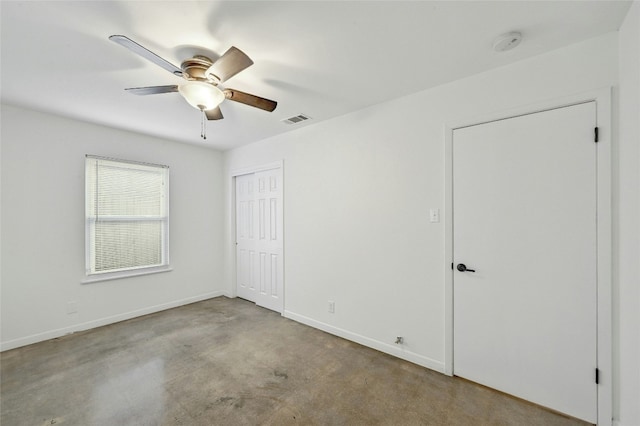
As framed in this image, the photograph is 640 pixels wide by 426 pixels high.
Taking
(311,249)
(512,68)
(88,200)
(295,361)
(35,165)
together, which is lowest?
(295,361)

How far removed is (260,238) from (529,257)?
3.30 m

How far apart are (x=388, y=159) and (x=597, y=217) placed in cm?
158

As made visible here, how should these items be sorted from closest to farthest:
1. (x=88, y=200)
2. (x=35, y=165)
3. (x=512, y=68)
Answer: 1. (x=512, y=68)
2. (x=35, y=165)
3. (x=88, y=200)

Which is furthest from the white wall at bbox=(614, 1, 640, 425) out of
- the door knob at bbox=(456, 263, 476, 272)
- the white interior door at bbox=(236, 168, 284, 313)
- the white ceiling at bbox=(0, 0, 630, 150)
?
the white interior door at bbox=(236, 168, 284, 313)

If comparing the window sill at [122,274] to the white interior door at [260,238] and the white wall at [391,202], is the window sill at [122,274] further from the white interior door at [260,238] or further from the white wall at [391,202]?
the white wall at [391,202]

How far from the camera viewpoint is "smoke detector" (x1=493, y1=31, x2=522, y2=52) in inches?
65.5

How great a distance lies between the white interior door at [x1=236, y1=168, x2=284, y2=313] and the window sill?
115cm

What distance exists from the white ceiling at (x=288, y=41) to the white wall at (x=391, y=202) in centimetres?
15

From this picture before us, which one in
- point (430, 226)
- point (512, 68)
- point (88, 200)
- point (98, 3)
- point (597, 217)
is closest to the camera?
point (98, 3)

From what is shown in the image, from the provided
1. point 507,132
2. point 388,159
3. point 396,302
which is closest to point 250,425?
point 396,302

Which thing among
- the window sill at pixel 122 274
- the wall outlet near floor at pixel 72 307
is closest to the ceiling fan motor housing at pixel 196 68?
the window sill at pixel 122 274

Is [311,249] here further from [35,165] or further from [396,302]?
[35,165]

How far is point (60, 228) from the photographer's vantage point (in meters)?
3.03

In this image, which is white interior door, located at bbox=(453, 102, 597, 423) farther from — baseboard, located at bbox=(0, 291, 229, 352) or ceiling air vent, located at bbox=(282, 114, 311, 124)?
baseboard, located at bbox=(0, 291, 229, 352)
